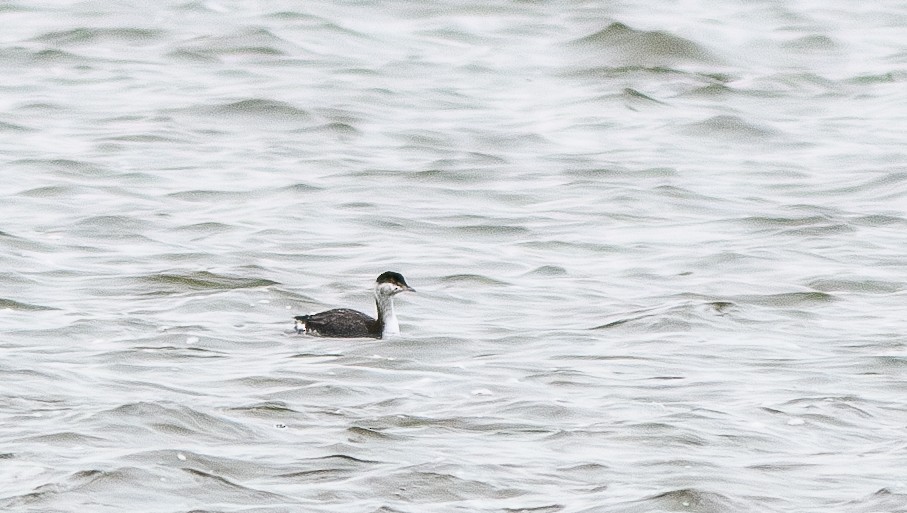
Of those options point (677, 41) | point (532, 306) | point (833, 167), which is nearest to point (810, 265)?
point (532, 306)

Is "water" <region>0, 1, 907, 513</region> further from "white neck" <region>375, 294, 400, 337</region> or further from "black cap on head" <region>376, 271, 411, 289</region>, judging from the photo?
"black cap on head" <region>376, 271, 411, 289</region>

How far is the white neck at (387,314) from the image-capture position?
11.6 meters

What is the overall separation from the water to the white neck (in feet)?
0.61

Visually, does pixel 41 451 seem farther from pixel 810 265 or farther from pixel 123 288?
pixel 810 265

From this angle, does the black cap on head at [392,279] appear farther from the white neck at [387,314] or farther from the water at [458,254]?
the water at [458,254]

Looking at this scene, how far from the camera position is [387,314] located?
11664 millimetres

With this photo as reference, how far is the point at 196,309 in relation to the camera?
12.3 m

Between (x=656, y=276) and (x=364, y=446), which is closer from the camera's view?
(x=364, y=446)

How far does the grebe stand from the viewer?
11461 millimetres

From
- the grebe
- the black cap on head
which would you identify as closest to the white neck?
the grebe

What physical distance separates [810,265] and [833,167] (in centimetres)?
380

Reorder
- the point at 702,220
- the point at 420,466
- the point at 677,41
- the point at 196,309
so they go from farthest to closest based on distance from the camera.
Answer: the point at 677,41 → the point at 702,220 → the point at 196,309 → the point at 420,466

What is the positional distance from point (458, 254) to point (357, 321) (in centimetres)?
268

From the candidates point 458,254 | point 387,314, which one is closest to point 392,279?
point 387,314
